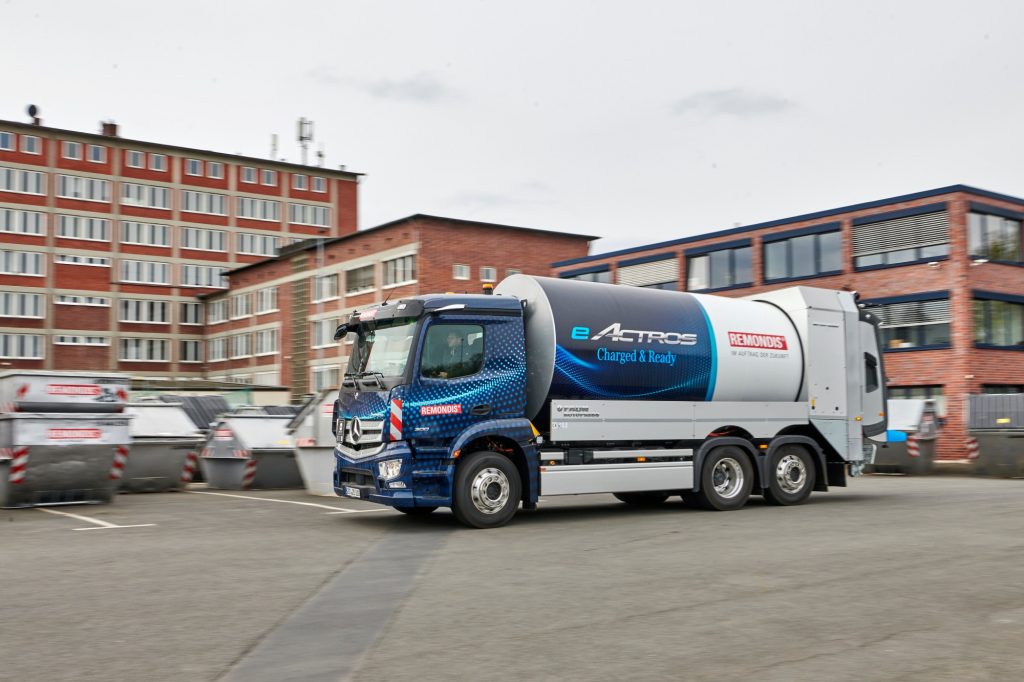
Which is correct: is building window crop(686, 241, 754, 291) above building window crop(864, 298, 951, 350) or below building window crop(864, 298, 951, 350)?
above

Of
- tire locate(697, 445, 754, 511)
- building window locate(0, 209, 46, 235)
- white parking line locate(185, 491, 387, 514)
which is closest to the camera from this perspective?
tire locate(697, 445, 754, 511)

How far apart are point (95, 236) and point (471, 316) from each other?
68.2m

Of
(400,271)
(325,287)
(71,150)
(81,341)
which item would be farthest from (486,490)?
(71,150)

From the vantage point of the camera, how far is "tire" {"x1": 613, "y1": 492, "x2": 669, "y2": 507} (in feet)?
51.5

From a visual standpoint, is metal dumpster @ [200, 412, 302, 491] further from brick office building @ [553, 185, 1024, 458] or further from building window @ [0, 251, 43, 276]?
building window @ [0, 251, 43, 276]

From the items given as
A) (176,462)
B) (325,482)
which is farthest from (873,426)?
(176,462)

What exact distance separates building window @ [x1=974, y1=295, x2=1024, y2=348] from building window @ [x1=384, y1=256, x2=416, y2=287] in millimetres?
27236

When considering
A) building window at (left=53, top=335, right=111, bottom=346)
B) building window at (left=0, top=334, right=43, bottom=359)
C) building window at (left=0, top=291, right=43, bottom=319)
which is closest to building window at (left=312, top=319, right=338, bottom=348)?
building window at (left=53, top=335, right=111, bottom=346)

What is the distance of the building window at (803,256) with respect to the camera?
38.5m

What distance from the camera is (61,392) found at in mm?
14891

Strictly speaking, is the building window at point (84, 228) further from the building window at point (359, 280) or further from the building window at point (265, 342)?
the building window at point (359, 280)

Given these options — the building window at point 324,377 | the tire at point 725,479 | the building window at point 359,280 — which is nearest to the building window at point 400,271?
the building window at point 359,280

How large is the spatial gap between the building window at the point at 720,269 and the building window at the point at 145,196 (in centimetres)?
4671

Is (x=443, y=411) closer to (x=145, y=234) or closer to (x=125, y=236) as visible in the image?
(x=125, y=236)
